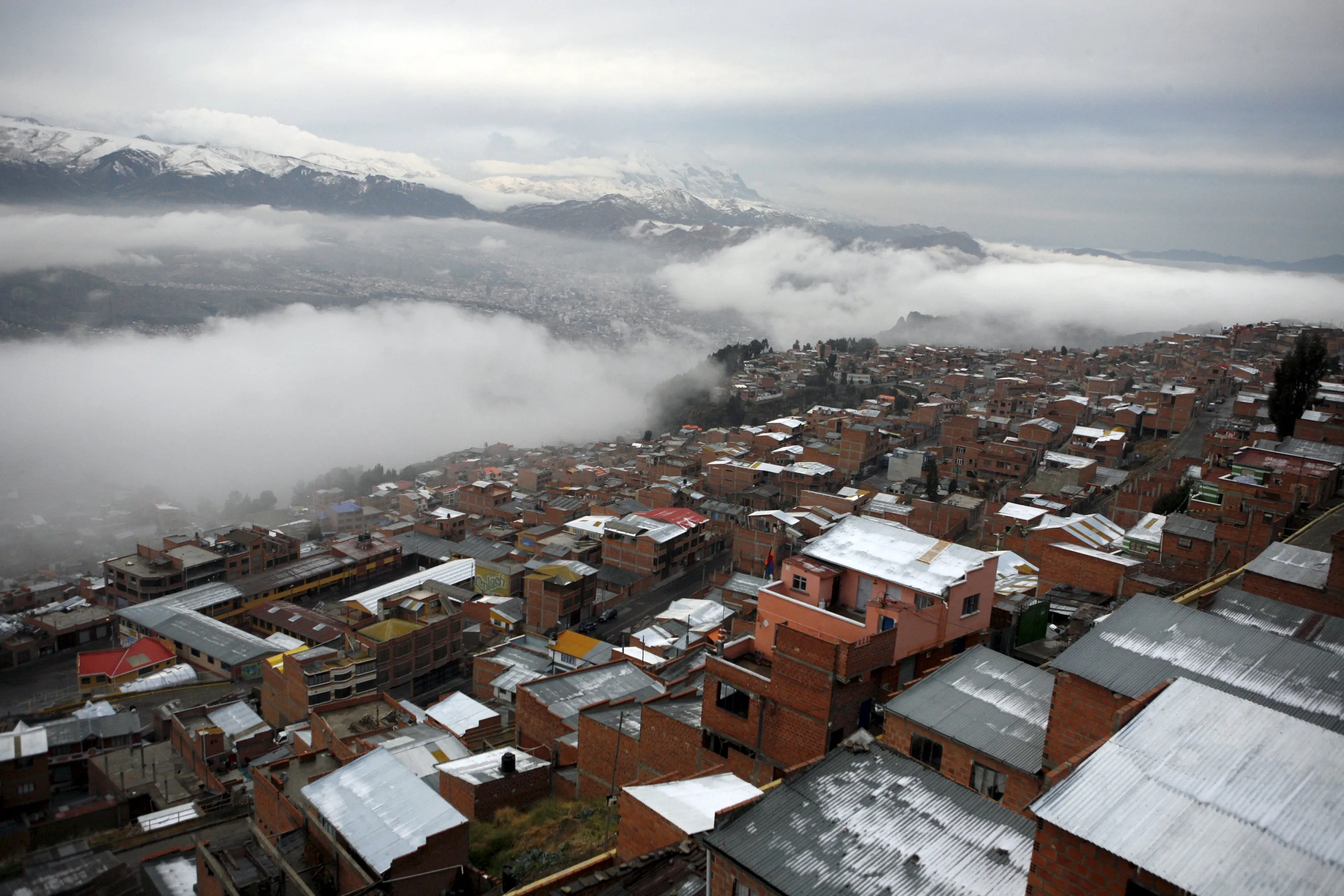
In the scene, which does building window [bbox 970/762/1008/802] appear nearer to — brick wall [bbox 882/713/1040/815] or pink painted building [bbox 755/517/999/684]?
brick wall [bbox 882/713/1040/815]

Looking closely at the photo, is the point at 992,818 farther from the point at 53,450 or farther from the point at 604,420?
the point at 53,450

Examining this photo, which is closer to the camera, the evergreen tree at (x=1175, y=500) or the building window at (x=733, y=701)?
the building window at (x=733, y=701)

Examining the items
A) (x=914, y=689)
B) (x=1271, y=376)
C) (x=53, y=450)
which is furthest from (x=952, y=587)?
(x=53, y=450)

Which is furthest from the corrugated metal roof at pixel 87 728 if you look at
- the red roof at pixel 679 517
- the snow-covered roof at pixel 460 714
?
the red roof at pixel 679 517

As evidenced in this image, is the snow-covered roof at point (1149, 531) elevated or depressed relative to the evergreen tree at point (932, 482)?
elevated

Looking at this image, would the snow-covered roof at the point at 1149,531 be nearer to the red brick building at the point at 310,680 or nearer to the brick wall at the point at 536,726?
the brick wall at the point at 536,726

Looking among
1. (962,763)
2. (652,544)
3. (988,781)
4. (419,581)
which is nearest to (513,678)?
(652,544)

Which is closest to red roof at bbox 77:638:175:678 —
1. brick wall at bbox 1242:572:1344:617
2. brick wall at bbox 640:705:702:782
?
brick wall at bbox 640:705:702:782
